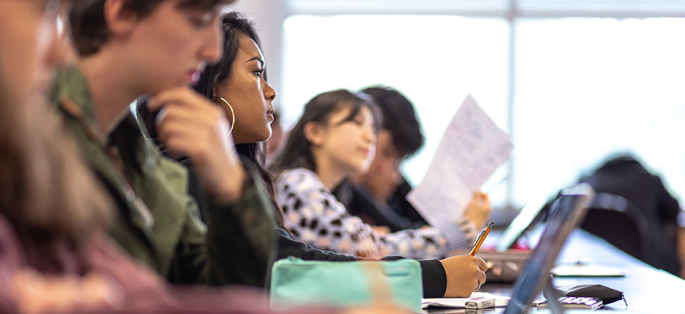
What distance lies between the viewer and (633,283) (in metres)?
1.79

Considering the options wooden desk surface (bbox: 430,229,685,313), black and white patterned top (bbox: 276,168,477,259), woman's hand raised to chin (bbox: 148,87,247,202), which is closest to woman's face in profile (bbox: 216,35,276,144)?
black and white patterned top (bbox: 276,168,477,259)

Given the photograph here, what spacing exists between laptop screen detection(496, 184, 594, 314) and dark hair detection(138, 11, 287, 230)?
0.74m

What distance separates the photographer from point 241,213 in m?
0.81

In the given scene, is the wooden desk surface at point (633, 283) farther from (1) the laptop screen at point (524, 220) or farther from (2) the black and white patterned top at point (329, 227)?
(2) the black and white patterned top at point (329, 227)

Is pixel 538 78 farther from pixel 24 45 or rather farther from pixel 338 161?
pixel 24 45

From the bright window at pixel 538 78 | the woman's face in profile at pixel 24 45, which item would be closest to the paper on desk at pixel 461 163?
the woman's face in profile at pixel 24 45

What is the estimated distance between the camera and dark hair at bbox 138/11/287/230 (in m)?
1.53

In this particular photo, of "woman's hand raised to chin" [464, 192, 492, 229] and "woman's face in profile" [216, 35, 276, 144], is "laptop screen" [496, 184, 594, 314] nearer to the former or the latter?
"woman's face in profile" [216, 35, 276, 144]

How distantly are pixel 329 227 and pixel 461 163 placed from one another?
0.52 metres

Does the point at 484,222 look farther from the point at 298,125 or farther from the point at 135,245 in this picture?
the point at 135,245

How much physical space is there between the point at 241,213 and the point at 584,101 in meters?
5.23

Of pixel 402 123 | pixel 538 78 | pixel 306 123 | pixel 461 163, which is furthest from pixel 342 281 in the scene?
pixel 538 78

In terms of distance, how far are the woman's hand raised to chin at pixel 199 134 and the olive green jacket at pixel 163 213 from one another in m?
0.06

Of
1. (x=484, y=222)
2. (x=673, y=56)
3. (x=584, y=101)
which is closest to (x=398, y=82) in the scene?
(x=584, y=101)
